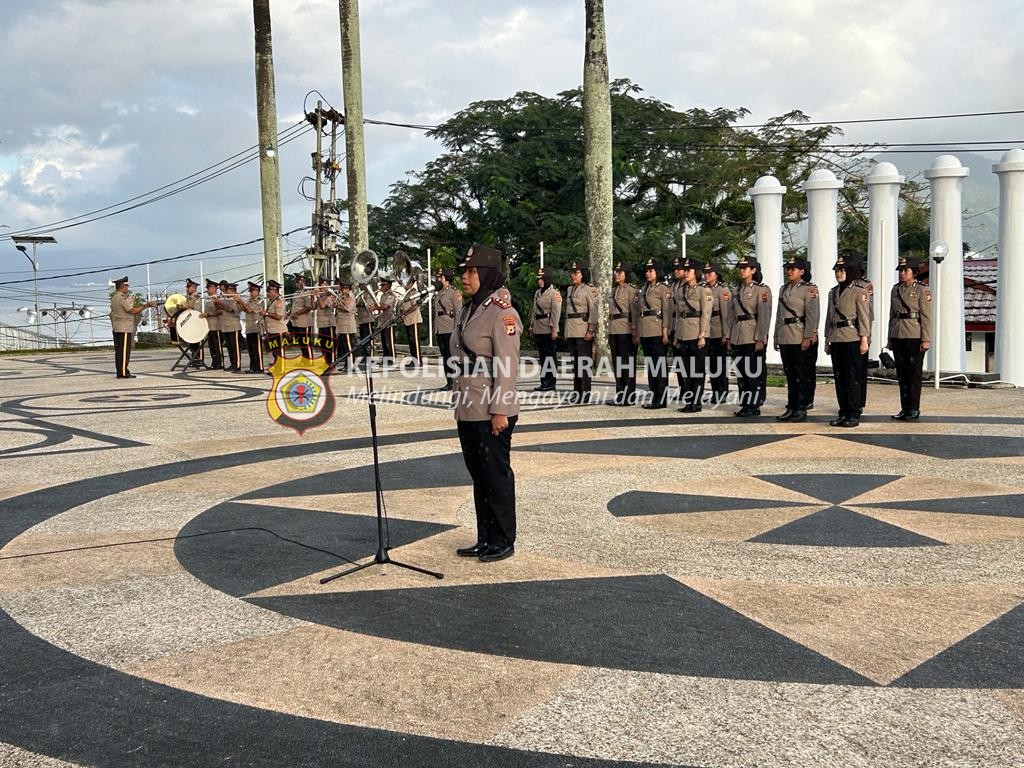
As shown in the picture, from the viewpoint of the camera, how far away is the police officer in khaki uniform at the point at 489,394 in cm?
588

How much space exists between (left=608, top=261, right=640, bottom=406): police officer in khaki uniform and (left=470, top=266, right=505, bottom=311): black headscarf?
8230mm

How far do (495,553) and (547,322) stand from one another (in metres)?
10.1

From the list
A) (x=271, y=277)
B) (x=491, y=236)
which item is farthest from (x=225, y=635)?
(x=491, y=236)

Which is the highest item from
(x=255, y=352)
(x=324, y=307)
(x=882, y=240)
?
(x=882, y=240)

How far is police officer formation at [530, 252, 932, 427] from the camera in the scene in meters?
11.7

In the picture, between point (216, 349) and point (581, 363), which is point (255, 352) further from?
point (581, 363)

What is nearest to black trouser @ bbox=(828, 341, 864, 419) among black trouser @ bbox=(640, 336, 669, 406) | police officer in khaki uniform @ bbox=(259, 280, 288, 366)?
black trouser @ bbox=(640, 336, 669, 406)

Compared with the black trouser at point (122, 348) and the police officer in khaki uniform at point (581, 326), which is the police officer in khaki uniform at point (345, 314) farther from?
the police officer in khaki uniform at point (581, 326)

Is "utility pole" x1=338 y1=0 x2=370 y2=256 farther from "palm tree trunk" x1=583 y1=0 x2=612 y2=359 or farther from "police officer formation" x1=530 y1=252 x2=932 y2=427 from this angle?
"police officer formation" x1=530 y1=252 x2=932 y2=427

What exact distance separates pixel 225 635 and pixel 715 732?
2.29m

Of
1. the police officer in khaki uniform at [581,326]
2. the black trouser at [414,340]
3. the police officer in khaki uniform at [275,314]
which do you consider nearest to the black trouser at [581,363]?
the police officer in khaki uniform at [581,326]

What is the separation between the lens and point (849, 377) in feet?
37.6

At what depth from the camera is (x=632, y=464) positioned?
29.8 ft

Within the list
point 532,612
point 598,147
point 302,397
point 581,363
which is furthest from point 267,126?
point 532,612
